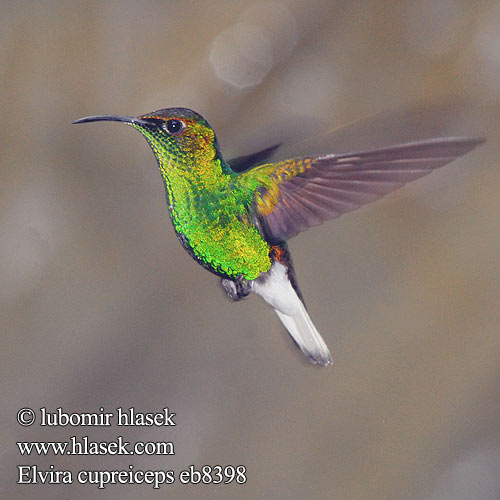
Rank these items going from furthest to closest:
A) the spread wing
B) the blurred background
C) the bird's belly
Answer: the blurred background
the bird's belly
the spread wing

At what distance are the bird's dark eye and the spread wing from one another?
8cm

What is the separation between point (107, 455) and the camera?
1102mm

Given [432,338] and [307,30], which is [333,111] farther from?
[432,338]

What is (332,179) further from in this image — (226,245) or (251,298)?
(251,298)

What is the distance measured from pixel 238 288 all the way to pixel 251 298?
1.65ft

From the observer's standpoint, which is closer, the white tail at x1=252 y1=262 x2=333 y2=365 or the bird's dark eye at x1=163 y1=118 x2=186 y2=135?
the bird's dark eye at x1=163 y1=118 x2=186 y2=135

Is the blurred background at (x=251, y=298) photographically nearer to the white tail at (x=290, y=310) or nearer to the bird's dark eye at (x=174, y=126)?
the white tail at (x=290, y=310)

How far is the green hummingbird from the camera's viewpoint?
367 millimetres

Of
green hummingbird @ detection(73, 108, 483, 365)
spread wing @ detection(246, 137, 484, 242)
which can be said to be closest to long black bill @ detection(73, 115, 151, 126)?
green hummingbird @ detection(73, 108, 483, 365)

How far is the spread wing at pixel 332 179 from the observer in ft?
1.09

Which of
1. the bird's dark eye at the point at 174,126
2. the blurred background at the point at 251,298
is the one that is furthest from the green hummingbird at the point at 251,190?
the blurred background at the point at 251,298

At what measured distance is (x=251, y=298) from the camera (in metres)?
0.99

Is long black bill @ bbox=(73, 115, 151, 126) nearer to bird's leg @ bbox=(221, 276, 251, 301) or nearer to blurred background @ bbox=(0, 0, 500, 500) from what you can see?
bird's leg @ bbox=(221, 276, 251, 301)

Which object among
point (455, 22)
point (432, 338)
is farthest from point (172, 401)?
point (455, 22)
